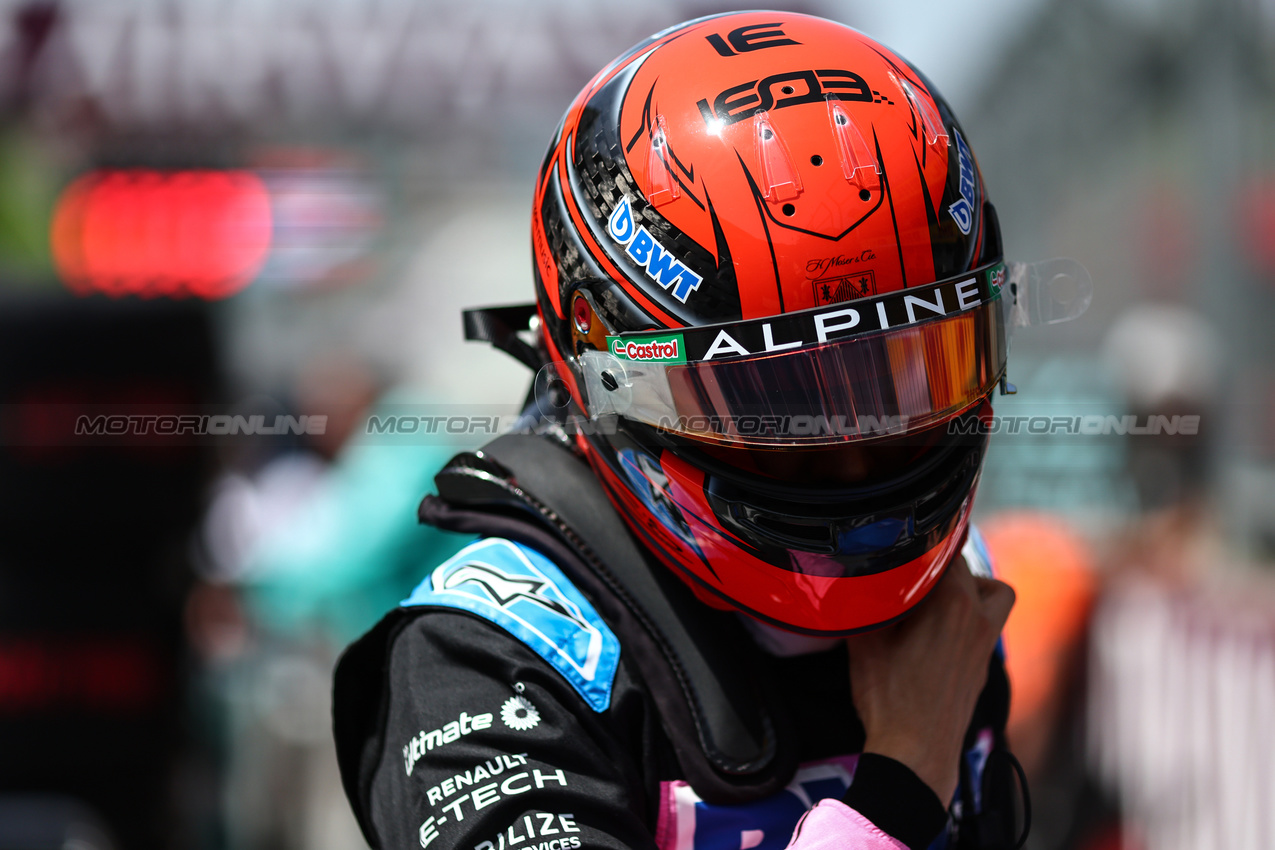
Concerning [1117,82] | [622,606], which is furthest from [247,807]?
[1117,82]

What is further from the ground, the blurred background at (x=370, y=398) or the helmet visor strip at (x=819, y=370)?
the helmet visor strip at (x=819, y=370)

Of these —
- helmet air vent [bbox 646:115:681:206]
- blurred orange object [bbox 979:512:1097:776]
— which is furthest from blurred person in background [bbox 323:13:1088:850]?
blurred orange object [bbox 979:512:1097:776]

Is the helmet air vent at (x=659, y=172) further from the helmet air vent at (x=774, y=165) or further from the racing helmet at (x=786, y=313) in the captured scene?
the helmet air vent at (x=774, y=165)

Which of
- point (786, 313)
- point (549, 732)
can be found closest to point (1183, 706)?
point (786, 313)

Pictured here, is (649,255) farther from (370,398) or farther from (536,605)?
(370,398)

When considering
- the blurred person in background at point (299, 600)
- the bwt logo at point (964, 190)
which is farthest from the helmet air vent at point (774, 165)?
the blurred person in background at point (299, 600)

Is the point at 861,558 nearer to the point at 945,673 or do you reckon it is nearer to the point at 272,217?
the point at 945,673

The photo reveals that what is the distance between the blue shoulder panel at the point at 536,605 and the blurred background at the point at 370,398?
63cm

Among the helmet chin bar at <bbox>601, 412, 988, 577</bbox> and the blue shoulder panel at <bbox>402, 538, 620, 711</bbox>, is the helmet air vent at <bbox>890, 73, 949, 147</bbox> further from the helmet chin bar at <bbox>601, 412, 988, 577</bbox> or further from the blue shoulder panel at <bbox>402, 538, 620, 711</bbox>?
the blue shoulder panel at <bbox>402, 538, 620, 711</bbox>

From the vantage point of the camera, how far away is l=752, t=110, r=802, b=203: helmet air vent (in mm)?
1199

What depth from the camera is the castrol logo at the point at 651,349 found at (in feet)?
4.00

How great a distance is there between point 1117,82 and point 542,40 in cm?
487

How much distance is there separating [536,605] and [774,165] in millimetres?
602

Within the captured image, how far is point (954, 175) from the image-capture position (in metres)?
1.28
